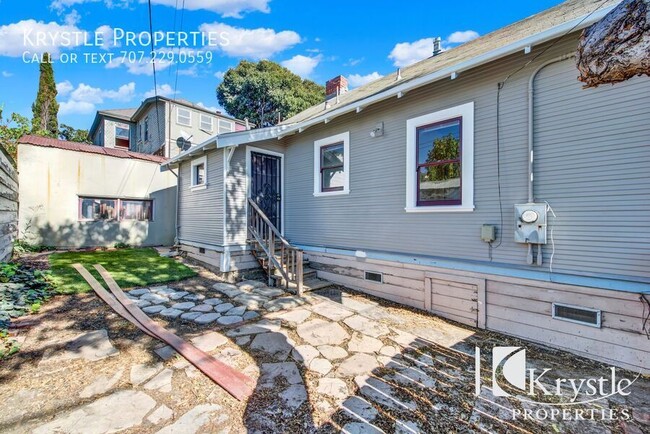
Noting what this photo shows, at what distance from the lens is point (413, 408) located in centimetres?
238

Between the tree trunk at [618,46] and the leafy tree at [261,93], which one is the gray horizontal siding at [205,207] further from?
the leafy tree at [261,93]

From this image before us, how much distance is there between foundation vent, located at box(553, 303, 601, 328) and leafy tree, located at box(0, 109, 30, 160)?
48.9ft

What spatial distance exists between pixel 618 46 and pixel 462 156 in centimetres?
327

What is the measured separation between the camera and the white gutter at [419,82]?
10.7 feet

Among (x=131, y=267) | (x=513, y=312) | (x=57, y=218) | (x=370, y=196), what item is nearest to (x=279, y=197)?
(x=370, y=196)

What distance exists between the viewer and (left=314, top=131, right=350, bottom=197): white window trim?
6.08 meters

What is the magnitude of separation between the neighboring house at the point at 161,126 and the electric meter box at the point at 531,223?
1289 cm

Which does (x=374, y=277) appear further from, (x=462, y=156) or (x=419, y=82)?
(x=419, y=82)

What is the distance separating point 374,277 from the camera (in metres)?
5.54

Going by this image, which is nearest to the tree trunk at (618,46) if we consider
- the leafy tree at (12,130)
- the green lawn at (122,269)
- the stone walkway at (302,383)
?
the stone walkway at (302,383)

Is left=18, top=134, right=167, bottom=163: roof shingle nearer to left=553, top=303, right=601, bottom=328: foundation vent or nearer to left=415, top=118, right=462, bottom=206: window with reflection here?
left=415, top=118, right=462, bottom=206: window with reflection

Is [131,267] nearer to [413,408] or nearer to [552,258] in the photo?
[413,408]

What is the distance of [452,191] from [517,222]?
1.07 meters

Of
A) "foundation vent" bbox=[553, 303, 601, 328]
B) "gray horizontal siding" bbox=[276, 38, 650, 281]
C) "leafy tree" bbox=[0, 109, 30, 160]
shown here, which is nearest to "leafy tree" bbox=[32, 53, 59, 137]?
"leafy tree" bbox=[0, 109, 30, 160]
